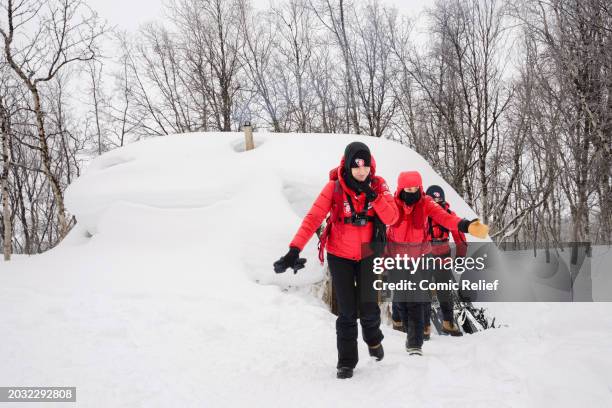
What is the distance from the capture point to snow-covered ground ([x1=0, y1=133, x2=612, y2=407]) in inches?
95.4

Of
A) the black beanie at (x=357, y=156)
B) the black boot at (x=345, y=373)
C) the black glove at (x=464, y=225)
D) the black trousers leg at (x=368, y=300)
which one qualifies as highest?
the black beanie at (x=357, y=156)

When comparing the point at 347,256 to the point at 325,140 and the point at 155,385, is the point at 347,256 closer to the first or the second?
the point at 155,385

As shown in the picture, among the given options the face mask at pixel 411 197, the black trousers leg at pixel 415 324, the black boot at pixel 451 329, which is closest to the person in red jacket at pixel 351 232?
the black trousers leg at pixel 415 324

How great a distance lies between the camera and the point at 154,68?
1867 centimetres

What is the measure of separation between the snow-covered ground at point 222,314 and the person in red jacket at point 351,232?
33 cm

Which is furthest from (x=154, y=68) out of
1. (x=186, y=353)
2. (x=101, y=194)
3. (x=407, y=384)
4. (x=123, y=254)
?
(x=407, y=384)

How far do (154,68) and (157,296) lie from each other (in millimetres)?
17458

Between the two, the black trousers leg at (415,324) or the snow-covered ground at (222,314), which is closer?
the snow-covered ground at (222,314)

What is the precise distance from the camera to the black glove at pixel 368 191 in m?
2.77

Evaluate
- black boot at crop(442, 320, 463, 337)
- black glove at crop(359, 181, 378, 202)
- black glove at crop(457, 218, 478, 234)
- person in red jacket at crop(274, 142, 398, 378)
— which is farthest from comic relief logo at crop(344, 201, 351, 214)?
black boot at crop(442, 320, 463, 337)

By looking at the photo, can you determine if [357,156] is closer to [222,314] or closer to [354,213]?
[354,213]

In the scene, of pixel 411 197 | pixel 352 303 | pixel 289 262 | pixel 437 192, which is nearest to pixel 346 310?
pixel 352 303

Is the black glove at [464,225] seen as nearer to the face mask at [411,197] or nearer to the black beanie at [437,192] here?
the face mask at [411,197]

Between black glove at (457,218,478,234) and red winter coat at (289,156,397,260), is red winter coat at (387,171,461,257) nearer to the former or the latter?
black glove at (457,218,478,234)
